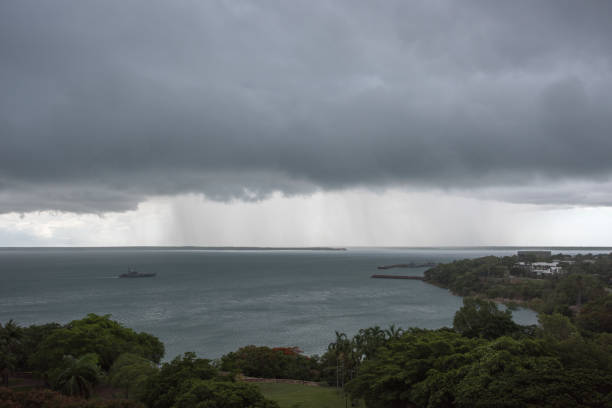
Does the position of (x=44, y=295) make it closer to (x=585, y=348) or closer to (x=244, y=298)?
(x=244, y=298)

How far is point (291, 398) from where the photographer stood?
37.6 metres

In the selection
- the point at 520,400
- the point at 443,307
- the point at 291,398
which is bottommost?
the point at 443,307

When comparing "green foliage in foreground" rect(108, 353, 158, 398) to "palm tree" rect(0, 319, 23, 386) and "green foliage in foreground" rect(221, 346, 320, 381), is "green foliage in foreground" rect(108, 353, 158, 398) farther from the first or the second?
"green foliage in foreground" rect(221, 346, 320, 381)

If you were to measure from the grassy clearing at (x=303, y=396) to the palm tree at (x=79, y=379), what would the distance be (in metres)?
17.8

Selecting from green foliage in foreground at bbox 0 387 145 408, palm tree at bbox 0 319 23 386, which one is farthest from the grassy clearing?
palm tree at bbox 0 319 23 386

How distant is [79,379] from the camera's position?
111 ft

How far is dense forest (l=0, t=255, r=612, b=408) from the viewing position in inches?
Result: 917

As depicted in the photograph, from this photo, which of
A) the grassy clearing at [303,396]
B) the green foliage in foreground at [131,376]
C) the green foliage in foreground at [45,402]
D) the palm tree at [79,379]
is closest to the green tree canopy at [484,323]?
the grassy clearing at [303,396]

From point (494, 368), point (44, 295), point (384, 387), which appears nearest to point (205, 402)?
point (384, 387)

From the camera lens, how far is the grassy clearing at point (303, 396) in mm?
35381

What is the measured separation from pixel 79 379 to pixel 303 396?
22.1 metres

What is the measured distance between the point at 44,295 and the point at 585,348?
158 meters

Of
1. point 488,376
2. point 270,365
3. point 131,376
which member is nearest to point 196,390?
point 131,376

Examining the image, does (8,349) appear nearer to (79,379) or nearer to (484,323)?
(79,379)
